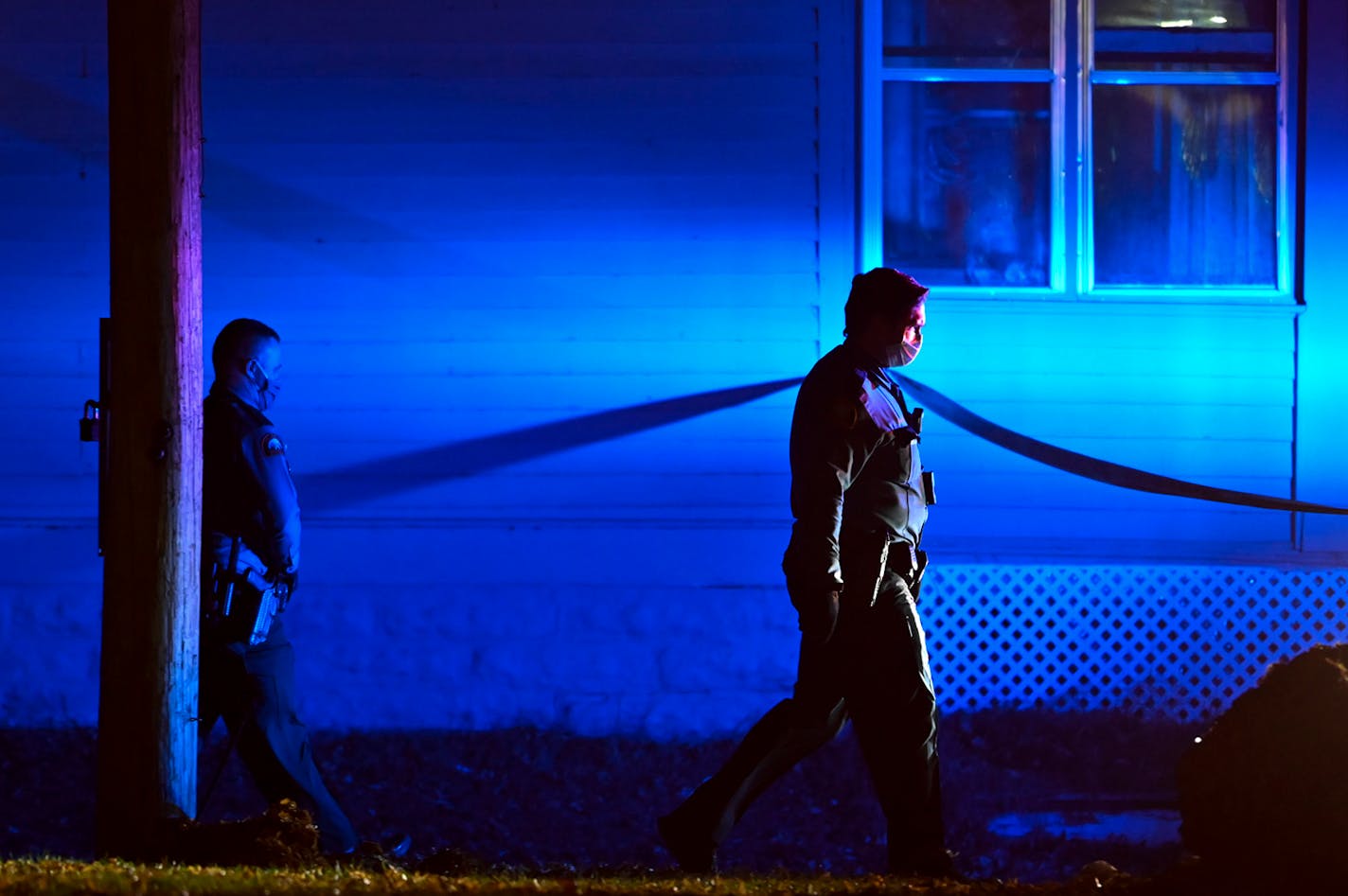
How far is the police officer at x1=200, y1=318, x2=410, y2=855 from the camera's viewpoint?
16.9ft

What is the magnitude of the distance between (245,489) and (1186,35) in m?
5.20

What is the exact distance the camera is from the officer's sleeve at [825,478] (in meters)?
4.52

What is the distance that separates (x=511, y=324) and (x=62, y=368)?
7.41 ft

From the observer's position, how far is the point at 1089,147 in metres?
7.42

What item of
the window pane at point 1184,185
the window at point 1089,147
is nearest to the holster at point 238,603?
the window at point 1089,147

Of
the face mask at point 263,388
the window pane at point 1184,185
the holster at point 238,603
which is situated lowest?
the holster at point 238,603

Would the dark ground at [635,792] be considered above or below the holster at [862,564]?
below

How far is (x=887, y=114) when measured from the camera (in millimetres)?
7383

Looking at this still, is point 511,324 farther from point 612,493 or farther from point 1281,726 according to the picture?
point 1281,726

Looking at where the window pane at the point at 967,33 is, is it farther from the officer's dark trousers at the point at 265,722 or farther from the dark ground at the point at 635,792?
the officer's dark trousers at the point at 265,722

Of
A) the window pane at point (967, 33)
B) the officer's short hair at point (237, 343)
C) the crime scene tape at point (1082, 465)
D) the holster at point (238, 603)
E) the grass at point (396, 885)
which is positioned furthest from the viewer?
the window pane at point (967, 33)

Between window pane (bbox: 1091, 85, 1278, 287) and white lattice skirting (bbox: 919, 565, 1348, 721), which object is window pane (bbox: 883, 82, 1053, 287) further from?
white lattice skirting (bbox: 919, 565, 1348, 721)

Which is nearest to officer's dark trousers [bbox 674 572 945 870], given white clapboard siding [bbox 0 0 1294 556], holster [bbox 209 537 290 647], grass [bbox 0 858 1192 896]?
grass [bbox 0 858 1192 896]

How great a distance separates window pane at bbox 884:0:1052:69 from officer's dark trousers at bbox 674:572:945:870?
11.9ft
